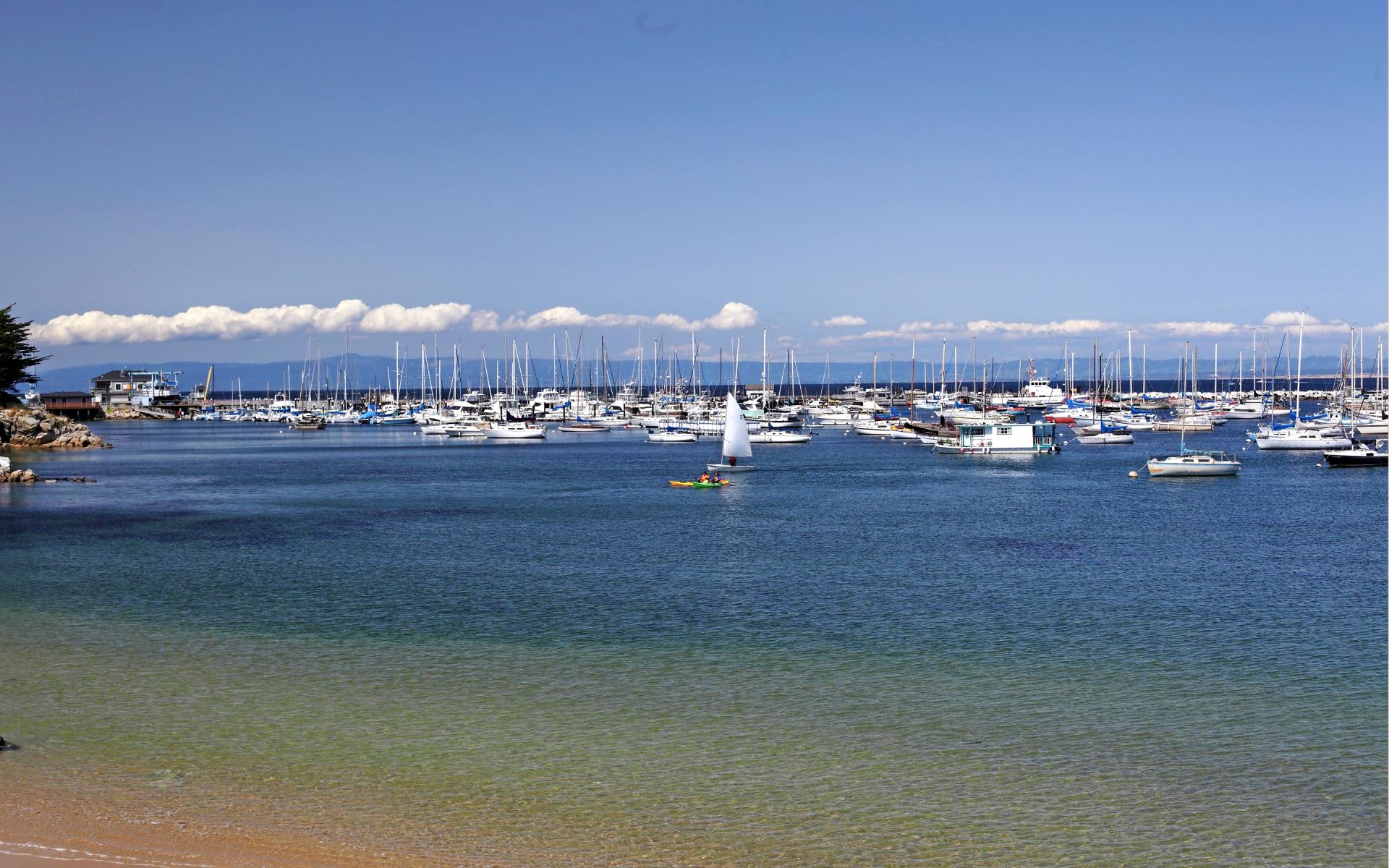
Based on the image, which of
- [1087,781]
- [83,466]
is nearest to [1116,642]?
[1087,781]

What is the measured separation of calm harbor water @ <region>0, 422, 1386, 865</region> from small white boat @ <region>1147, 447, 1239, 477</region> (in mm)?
20291

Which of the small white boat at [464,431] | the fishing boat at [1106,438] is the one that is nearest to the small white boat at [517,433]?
the small white boat at [464,431]

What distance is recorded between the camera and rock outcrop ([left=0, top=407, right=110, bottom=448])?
106 m

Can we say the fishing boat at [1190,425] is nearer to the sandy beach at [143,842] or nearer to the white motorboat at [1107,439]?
the white motorboat at [1107,439]

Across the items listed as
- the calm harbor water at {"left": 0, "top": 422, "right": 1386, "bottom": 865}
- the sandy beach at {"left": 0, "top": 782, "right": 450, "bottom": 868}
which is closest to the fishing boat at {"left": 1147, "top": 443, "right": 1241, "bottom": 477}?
the calm harbor water at {"left": 0, "top": 422, "right": 1386, "bottom": 865}

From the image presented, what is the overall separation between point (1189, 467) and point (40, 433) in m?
96.9

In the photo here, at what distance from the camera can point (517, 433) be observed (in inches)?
5138

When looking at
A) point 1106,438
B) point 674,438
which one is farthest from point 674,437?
point 1106,438

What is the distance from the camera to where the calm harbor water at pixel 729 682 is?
638 inches

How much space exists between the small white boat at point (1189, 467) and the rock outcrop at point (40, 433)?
89.1 metres

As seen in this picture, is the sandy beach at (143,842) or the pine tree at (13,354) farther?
the pine tree at (13,354)

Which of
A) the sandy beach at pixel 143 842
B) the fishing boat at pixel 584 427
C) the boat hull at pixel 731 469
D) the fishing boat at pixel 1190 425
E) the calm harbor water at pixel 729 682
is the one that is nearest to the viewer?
the sandy beach at pixel 143 842

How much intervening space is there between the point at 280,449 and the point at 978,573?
9329 centimetres

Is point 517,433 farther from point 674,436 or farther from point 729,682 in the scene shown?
point 729,682
